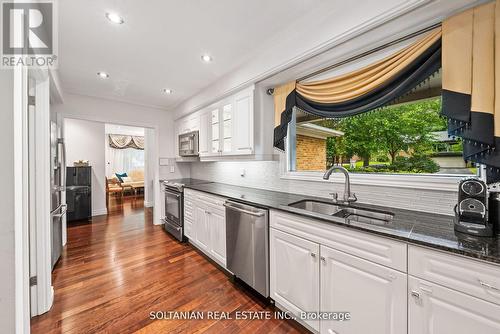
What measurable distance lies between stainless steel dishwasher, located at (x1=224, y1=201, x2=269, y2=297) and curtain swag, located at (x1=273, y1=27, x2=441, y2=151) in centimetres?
93

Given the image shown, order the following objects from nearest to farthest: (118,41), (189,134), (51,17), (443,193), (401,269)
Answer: (401,269) < (443,193) < (51,17) < (118,41) < (189,134)

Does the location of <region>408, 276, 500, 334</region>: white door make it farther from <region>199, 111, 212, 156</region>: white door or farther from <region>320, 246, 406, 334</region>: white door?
<region>199, 111, 212, 156</region>: white door

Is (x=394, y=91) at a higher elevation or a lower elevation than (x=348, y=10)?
lower

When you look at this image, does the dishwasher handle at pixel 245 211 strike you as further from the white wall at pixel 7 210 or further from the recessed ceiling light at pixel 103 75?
the recessed ceiling light at pixel 103 75

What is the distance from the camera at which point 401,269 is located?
1113mm

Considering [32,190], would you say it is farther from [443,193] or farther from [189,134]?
[443,193]

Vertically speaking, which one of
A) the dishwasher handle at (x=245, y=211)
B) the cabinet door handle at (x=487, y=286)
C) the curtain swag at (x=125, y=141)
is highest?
the curtain swag at (x=125, y=141)

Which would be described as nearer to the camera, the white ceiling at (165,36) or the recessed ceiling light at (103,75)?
the white ceiling at (165,36)

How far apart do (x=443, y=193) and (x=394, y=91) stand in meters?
0.83

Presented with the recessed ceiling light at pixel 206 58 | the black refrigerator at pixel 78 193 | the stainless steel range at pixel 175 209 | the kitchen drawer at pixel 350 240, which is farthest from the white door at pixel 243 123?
the black refrigerator at pixel 78 193

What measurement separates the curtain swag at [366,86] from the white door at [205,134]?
1324 mm

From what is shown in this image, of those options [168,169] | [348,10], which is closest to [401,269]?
[348,10]

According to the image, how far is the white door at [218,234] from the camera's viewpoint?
240 cm

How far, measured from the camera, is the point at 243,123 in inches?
101
